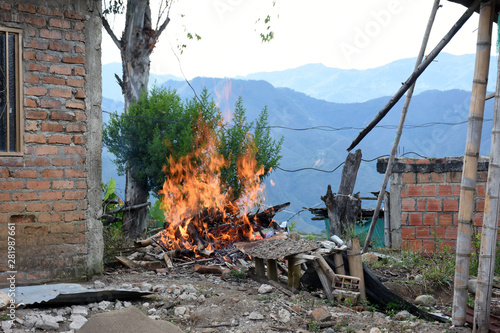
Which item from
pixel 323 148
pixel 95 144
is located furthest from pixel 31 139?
pixel 323 148

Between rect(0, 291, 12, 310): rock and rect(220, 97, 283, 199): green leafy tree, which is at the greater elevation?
rect(220, 97, 283, 199): green leafy tree

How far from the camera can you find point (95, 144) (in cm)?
615

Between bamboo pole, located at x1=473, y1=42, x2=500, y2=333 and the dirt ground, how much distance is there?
283 millimetres

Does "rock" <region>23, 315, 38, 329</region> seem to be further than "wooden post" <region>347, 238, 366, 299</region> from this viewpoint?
No

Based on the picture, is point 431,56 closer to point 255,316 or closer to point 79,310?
point 255,316

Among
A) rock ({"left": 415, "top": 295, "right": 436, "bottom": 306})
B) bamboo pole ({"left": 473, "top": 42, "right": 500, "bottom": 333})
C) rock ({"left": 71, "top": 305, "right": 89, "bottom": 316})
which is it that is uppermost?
bamboo pole ({"left": 473, "top": 42, "right": 500, "bottom": 333})

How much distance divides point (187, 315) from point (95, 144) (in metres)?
2.72

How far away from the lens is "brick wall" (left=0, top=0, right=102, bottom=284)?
18.6ft

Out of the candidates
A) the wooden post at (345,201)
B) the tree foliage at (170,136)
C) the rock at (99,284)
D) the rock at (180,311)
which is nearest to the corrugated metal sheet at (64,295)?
the rock at (99,284)

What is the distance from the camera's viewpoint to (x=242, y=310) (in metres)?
5.22

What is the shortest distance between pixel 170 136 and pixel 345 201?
507 centimetres

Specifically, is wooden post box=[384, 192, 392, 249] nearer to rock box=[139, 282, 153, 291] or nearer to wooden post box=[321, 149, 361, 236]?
wooden post box=[321, 149, 361, 236]

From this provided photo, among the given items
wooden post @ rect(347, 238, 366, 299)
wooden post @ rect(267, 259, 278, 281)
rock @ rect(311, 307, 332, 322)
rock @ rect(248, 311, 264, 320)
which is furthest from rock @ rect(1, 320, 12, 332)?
wooden post @ rect(347, 238, 366, 299)

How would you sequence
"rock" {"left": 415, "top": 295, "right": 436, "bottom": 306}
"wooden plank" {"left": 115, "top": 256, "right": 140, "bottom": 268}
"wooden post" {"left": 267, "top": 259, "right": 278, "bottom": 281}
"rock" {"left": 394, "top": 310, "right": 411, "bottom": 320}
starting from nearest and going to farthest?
"rock" {"left": 394, "top": 310, "right": 411, "bottom": 320} < "rock" {"left": 415, "top": 295, "right": 436, "bottom": 306} < "wooden post" {"left": 267, "top": 259, "right": 278, "bottom": 281} < "wooden plank" {"left": 115, "top": 256, "right": 140, "bottom": 268}
